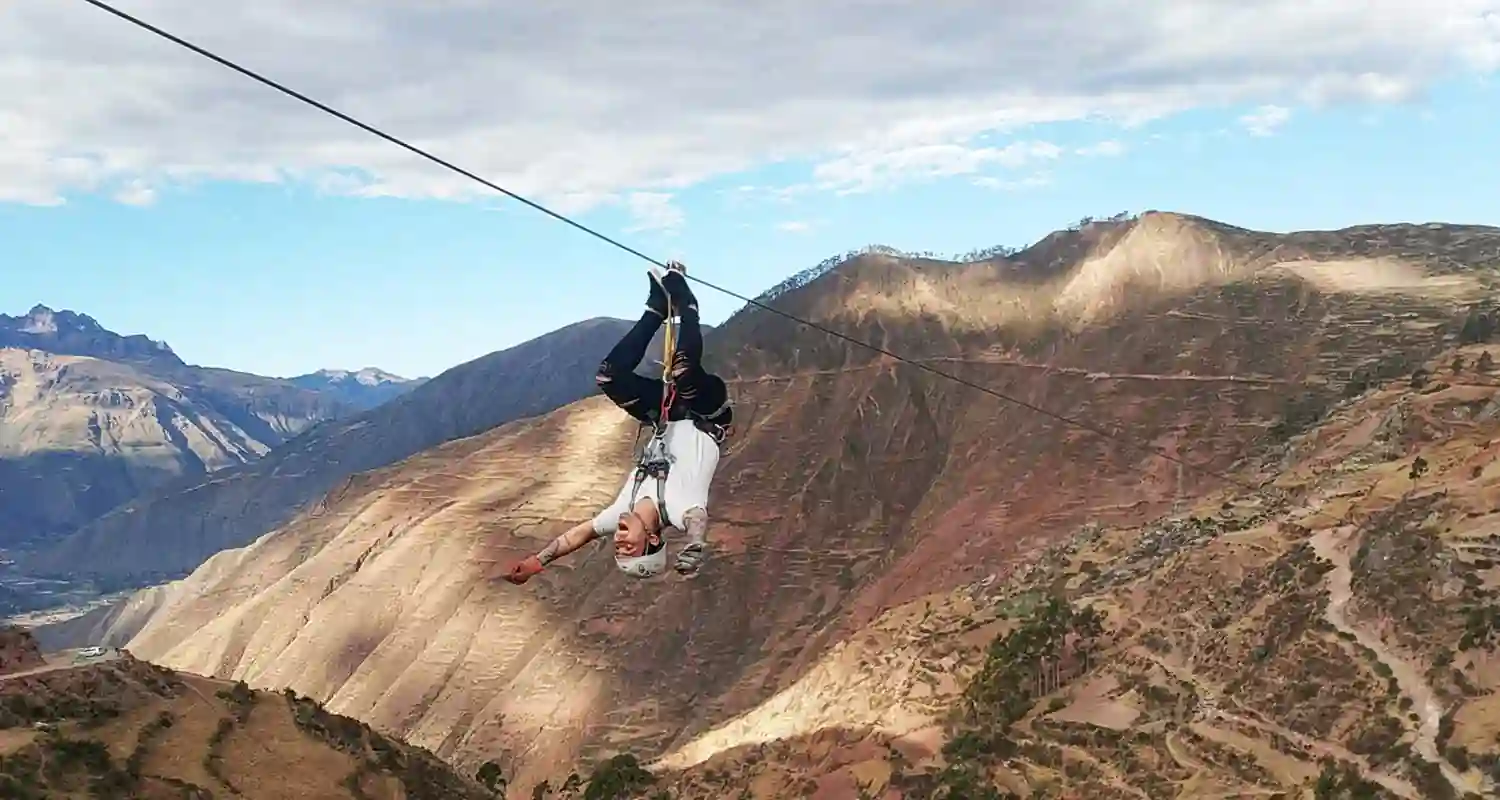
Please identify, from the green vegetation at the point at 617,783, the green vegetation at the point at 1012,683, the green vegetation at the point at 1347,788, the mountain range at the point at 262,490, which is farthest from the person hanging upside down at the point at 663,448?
the mountain range at the point at 262,490

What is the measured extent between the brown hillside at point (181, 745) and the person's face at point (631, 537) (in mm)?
17236

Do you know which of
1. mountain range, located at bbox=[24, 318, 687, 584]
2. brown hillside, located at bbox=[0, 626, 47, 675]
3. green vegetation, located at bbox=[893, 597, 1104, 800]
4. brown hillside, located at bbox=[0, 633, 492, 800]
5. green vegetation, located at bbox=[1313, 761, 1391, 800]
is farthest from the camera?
mountain range, located at bbox=[24, 318, 687, 584]

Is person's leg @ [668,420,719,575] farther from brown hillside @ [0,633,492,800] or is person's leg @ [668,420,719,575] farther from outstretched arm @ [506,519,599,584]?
brown hillside @ [0,633,492,800]

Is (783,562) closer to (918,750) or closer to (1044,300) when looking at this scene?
(1044,300)

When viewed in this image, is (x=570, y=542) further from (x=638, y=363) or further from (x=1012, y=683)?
(x=1012, y=683)

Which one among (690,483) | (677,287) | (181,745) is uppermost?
(677,287)

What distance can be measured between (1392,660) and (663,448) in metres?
23.2

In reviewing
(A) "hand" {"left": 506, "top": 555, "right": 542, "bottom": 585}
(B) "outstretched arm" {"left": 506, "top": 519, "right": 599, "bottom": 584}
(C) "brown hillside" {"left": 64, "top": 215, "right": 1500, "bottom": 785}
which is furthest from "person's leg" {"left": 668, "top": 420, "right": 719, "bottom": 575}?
(C) "brown hillside" {"left": 64, "top": 215, "right": 1500, "bottom": 785}

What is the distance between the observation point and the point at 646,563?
Result: 10.6 metres

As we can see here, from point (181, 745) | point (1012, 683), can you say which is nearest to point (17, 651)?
point (181, 745)

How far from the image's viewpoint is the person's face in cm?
1049

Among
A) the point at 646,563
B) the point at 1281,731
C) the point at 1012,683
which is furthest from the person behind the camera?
the point at 1012,683

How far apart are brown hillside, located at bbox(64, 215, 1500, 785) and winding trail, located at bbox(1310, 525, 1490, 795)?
25.0 metres

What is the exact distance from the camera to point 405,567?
87.1 metres
